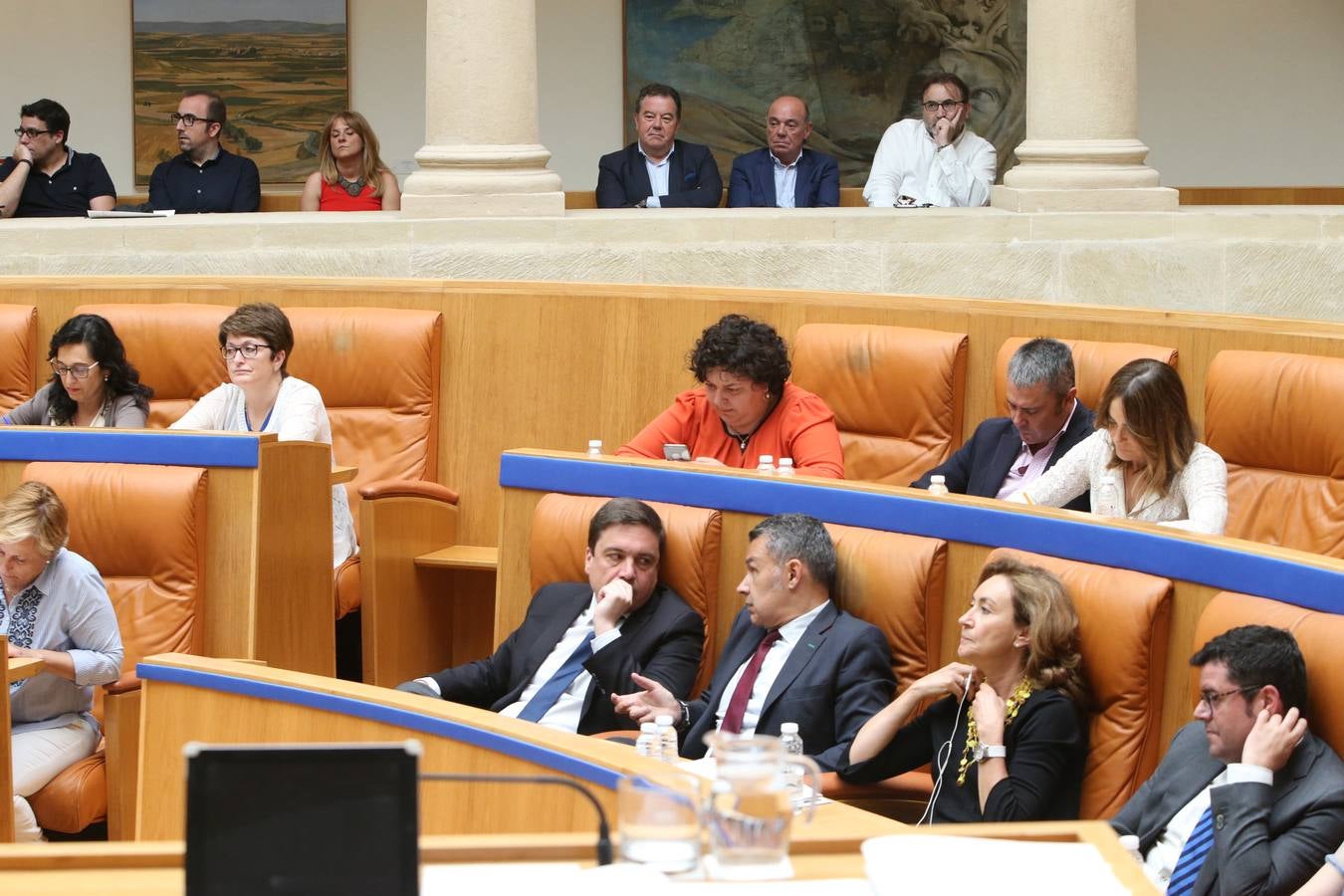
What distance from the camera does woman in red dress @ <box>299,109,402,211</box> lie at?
750 cm

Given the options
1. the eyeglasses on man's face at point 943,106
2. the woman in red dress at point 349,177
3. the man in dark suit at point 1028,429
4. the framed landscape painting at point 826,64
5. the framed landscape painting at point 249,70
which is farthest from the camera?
the framed landscape painting at point 826,64

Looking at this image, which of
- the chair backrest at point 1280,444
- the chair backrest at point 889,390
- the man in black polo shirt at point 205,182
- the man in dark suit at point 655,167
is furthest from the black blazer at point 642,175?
the chair backrest at point 1280,444

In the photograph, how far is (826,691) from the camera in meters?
3.73

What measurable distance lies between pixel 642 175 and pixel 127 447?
3.42m

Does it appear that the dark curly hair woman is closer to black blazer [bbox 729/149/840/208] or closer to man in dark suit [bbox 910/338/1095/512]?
man in dark suit [bbox 910/338/1095/512]

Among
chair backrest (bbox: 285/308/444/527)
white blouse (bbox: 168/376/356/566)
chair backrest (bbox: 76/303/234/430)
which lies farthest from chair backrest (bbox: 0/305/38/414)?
chair backrest (bbox: 285/308/444/527)

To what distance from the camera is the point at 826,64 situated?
385 inches

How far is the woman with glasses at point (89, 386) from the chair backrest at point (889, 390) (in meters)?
1.98

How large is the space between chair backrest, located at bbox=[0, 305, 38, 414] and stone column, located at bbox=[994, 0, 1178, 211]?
338cm

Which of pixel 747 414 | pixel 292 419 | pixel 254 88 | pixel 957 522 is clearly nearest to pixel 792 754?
pixel 957 522

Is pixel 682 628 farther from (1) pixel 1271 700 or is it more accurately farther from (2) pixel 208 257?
(2) pixel 208 257

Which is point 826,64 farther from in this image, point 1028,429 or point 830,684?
point 830,684

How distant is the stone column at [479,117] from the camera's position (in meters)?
6.77

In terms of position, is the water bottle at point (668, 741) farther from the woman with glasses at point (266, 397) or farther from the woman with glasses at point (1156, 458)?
the woman with glasses at point (266, 397)
